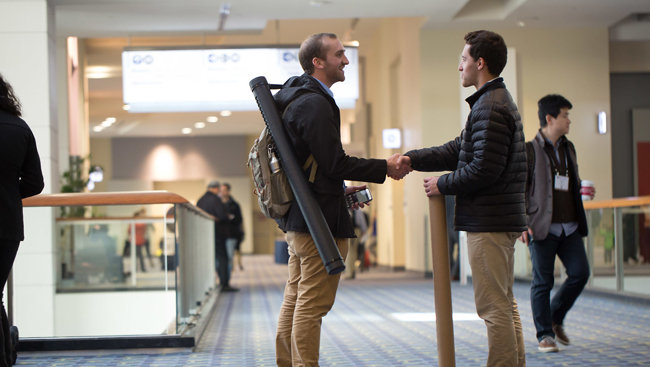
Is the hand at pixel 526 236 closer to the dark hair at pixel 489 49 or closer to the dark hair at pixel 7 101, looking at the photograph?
the dark hair at pixel 489 49

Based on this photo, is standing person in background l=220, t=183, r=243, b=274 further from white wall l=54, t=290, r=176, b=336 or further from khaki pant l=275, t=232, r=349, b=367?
khaki pant l=275, t=232, r=349, b=367

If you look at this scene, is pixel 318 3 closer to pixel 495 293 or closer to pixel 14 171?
pixel 14 171

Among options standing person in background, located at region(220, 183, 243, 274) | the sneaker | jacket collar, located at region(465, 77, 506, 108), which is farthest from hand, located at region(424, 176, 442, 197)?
standing person in background, located at region(220, 183, 243, 274)

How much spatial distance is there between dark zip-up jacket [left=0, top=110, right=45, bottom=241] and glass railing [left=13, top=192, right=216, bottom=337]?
1.52 m

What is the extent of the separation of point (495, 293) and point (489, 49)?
96 cm

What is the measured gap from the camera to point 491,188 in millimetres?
2795

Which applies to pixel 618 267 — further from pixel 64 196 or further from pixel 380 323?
pixel 64 196

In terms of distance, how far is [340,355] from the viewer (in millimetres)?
4465

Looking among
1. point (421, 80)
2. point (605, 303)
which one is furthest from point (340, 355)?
point (421, 80)

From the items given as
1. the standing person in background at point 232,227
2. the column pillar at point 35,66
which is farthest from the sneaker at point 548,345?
the standing person in background at point 232,227

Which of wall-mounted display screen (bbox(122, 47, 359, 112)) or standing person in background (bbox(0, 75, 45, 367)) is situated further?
wall-mounted display screen (bbox(122, 47, 359, 112))

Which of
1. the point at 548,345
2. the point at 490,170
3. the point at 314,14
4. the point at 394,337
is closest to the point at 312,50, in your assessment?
the point at 490,170

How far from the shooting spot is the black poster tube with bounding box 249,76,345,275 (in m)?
2.57

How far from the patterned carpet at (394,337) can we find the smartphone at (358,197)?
1478 mm
